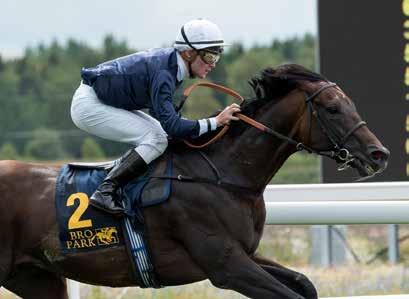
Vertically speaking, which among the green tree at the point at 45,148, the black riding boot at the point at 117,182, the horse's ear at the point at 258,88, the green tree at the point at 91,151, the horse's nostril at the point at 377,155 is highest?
the horse's ear at the point at 258,88

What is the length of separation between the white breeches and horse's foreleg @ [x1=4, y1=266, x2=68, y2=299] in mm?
798

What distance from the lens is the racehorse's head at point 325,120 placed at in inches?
227

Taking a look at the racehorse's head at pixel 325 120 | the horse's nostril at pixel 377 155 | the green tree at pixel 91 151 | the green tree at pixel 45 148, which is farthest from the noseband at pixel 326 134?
the green tree at pixel 45 148

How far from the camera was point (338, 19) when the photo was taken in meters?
8.66

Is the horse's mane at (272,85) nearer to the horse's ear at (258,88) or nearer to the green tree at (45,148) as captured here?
the horse's ear at (258,88)

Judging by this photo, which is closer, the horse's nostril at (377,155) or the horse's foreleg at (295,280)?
the horse's nostril at (377,155)

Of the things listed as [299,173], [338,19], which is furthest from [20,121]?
[338,19]

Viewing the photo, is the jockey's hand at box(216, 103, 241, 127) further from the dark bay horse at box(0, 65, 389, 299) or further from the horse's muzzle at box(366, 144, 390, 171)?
the horse's muzzle at box(366, 144, 390, 171)

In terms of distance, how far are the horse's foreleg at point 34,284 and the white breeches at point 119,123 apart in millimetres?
798

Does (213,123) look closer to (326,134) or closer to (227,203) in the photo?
(227,203)

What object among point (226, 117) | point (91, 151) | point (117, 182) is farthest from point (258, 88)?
point (91, 151)

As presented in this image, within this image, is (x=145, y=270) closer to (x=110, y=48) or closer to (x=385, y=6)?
(x=385, y=6)

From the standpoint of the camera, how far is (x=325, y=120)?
587 cm

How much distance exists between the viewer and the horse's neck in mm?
5961
